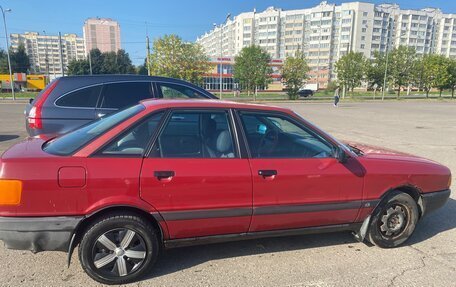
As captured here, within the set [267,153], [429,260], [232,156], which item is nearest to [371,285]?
[429,260]

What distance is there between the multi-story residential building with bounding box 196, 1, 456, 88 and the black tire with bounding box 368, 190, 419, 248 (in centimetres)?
10593

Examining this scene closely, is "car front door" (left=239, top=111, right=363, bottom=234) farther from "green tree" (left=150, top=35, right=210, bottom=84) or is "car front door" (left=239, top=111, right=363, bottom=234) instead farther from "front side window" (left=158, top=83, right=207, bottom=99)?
"green tree" (left=150, top=35, right=210, bottom=84)

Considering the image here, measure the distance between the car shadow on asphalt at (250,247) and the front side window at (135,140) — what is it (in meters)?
1.16

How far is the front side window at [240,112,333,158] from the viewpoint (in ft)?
9.97

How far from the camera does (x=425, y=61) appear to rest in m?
50.0

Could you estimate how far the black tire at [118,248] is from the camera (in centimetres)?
259

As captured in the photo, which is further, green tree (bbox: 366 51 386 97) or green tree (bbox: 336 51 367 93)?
green tree (bbox: 366 51 386 97)

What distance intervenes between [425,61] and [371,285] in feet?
189

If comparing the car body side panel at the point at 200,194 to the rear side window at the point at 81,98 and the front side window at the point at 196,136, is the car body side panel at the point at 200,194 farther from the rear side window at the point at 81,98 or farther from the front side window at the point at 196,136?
the rear side window at the point at 81,98

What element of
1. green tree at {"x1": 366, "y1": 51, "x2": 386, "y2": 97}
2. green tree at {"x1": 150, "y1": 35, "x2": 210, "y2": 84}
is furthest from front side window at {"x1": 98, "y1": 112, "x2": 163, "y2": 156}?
green tree at {"x1": 366, "y1": 51, "x2": 386, "y2": 97}

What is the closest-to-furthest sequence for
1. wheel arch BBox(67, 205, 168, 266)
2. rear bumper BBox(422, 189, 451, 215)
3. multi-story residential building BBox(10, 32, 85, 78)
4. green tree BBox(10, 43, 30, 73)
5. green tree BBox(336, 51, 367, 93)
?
wheel arch BBox(67, 205, 168, 266)
rear bumper BBox(422, 189, 451, 215)
green tree BBox(336, 51, 367, 93)
green tree BBox(10, 43, 30, 73)
multi-story residential building BBox(10, 32, 85, 78)

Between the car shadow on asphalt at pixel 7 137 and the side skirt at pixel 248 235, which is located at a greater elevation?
the side skirt at pixel 248 235

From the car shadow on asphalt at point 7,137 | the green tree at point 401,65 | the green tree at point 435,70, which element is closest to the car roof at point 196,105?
the car shadow on asphalt at point 7,137

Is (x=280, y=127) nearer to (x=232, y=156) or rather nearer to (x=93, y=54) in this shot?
(x=232, y=156)
